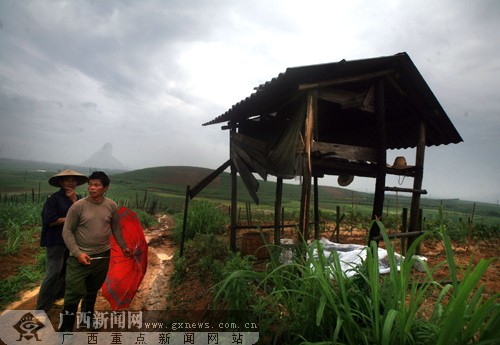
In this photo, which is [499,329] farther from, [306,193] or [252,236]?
[252,236]

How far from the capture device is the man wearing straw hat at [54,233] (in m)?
3.75

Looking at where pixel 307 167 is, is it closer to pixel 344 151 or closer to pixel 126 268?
pixel 344 151

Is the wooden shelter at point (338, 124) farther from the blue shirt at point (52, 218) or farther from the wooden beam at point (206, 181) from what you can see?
the blue shirt at point (52, 218)

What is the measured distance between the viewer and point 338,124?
7227mm

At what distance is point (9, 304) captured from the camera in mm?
4141

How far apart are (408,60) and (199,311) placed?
19.3 feet

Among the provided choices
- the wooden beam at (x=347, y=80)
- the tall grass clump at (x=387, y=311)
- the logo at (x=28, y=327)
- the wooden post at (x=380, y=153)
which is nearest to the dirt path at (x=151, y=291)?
the logo at (x=28, y=327)

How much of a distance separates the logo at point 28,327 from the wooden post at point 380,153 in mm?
5568

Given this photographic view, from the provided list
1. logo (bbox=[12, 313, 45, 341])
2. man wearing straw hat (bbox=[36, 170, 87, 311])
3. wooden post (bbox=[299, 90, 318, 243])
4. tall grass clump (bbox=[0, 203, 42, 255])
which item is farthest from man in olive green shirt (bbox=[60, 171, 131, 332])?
tall grass clump (bbox=[0, 203, 42, 255])

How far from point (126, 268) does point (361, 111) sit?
20.0 feet

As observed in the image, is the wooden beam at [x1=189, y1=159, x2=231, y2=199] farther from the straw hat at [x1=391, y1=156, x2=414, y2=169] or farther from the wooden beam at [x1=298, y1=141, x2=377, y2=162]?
the straw hat at [x1=391, y1=156, x2=414, y2=169]

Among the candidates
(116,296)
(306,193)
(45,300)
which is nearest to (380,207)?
(306,193)

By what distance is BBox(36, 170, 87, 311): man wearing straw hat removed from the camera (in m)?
3.75

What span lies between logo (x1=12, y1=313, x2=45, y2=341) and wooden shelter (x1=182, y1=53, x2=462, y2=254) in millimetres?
3771
